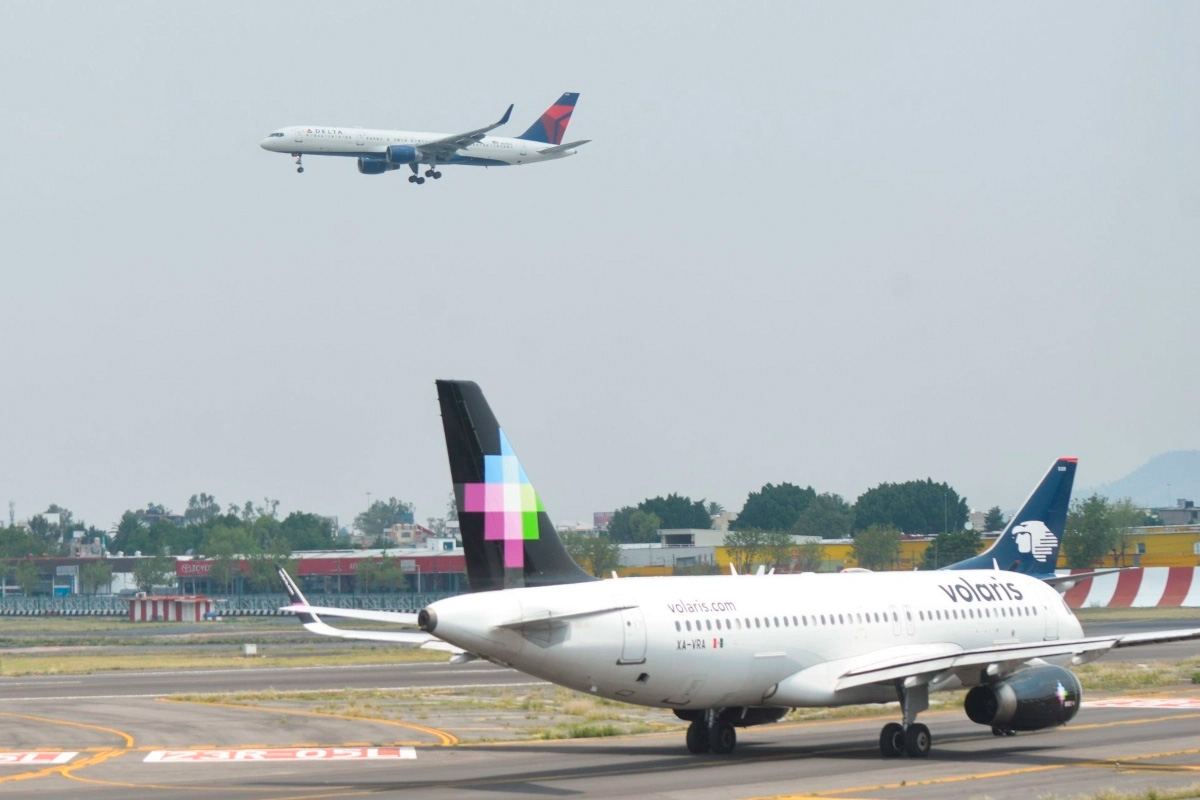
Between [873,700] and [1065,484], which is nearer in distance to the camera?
[873,700]

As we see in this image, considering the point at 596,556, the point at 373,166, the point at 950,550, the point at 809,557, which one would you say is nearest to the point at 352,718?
the point at 373,166

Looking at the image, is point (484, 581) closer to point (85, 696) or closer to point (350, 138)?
point (85, 696)

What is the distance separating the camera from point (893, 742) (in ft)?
99.5

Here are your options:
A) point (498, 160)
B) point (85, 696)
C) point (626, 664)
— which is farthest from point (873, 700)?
point (498, 160)

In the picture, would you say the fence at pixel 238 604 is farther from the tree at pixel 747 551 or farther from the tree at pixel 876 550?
the tree at pixel 876 550

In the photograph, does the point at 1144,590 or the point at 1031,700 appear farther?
the point at 1144,590

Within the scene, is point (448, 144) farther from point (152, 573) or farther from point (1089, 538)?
point (152, 573)

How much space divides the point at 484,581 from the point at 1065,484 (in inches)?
734

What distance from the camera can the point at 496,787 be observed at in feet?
86.7

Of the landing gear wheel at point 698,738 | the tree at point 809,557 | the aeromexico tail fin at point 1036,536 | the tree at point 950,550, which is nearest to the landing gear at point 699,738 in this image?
the landing gear wheel at point 698,738

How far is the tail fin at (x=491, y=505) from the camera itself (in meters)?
28.3

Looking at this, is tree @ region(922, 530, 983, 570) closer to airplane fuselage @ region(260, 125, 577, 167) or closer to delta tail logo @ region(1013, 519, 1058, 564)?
airplane fuselage @ region(260, 125, 577, 167)

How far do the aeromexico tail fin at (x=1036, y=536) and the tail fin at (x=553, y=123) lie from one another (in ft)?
262

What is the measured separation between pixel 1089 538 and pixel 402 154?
5274cm
